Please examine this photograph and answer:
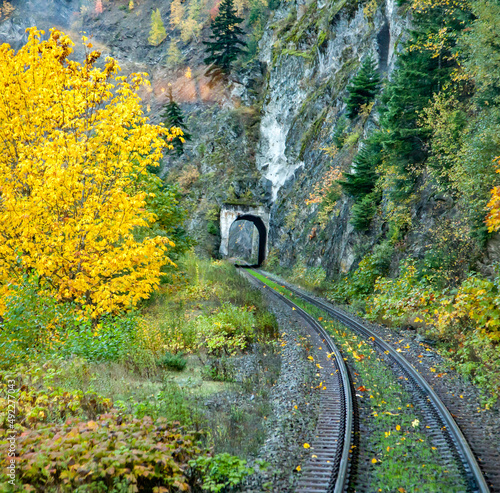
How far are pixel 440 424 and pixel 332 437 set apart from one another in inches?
80.9

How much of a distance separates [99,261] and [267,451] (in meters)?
4.39

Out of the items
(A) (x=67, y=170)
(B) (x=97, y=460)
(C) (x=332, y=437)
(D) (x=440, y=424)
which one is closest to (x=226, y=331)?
(C) (x=332, y=437)

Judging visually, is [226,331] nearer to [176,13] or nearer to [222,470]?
[222,470]

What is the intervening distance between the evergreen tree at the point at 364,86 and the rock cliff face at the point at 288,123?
43.4 inches

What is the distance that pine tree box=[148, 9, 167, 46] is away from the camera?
7144cm

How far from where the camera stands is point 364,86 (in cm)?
2491

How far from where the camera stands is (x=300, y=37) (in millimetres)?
40188

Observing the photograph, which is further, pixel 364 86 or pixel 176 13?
pixel 176 13

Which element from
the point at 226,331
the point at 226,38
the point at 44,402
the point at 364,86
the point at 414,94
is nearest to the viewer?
the point at 44,402

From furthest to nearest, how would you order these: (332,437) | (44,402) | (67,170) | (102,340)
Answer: (102,340)
(67,170)
(332,437)
(44,402)

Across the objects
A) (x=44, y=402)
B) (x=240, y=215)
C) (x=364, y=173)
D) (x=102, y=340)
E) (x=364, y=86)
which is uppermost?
(x=364, y=86)

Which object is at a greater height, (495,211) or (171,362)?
(495,211)

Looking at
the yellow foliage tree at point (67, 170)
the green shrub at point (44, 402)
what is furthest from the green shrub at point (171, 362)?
the green shrub at point (44, 402)

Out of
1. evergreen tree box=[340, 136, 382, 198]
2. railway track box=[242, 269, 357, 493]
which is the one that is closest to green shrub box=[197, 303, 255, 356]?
railway track box=[242, 269, 357, 493]
